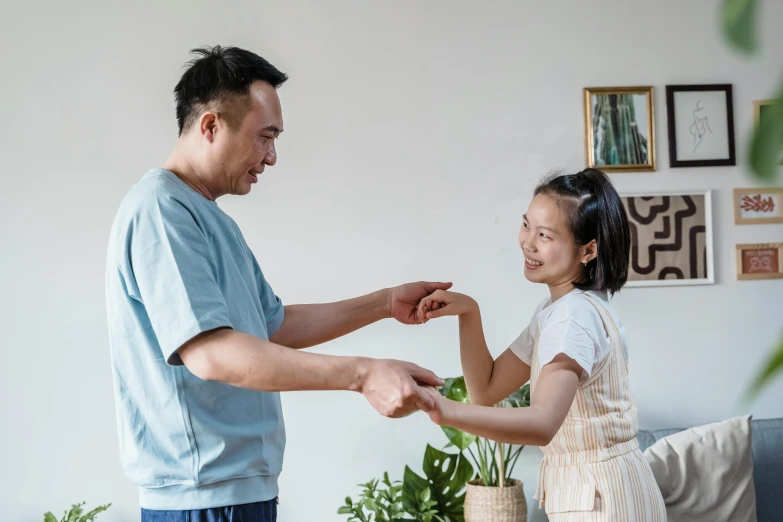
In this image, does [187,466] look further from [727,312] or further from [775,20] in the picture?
[775,20]

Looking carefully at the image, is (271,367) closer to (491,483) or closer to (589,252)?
(589,252)

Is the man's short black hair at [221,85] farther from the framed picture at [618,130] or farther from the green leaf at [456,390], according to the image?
the framed picture at [618,130]

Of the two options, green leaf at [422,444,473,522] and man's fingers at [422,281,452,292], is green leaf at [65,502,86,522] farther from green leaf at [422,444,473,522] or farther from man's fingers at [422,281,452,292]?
man's fingers at [422,281,452,292]

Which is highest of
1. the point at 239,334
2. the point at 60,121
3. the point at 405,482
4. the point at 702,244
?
the point at 60,121

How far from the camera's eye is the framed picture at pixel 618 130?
3295 mm

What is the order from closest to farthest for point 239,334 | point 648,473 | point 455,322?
point 239,334 < point 648,473 < point 455,322

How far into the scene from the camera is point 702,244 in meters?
3.32

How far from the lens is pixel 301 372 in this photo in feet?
3.99

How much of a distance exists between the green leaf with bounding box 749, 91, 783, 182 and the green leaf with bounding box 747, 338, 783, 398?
0.17 feet

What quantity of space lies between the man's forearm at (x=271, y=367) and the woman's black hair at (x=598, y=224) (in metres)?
0.69

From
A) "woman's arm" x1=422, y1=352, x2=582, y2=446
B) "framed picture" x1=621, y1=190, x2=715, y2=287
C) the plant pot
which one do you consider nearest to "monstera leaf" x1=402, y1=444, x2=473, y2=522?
the plant pot

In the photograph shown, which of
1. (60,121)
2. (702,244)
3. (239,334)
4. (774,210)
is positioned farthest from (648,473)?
(60,121)

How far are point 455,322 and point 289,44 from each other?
131 centimetres

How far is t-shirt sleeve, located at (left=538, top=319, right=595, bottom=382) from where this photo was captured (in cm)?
152
